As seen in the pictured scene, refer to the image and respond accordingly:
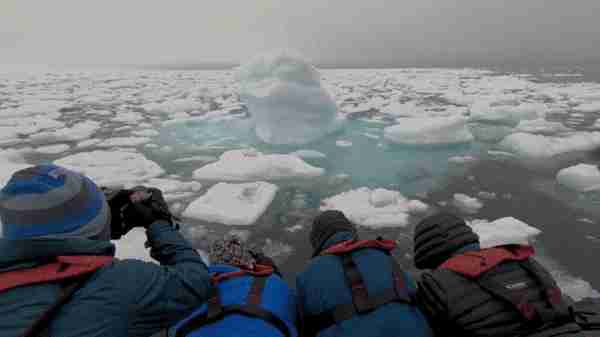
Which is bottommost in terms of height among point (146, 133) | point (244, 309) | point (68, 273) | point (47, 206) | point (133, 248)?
point (133, 248)

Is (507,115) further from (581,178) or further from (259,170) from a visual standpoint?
(259,170)

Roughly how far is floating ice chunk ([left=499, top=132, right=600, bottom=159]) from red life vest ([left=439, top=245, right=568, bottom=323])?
5.90m

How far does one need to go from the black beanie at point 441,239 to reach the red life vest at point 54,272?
1.18 m

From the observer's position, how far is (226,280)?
4.19ft

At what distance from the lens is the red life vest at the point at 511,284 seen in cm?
109

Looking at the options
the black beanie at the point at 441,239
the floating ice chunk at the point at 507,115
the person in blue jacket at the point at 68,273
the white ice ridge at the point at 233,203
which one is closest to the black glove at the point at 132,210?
the person in blue jacket at the point at 68,273

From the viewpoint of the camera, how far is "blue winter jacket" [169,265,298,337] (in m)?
1.07

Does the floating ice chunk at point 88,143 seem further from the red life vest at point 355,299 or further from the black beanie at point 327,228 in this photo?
the red life vest at point 355,299

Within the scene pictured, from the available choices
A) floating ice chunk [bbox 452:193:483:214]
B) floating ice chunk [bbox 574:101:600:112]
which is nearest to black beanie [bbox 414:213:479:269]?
floating ice chunk [bbox 452:193:483:214]

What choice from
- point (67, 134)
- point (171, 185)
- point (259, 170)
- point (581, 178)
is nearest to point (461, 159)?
point (581, 178)

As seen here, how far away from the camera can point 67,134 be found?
327 inches

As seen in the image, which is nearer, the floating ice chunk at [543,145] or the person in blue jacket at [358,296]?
the person in blue jacket at [358,296]

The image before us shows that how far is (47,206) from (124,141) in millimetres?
7506

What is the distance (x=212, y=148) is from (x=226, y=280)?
617 cm
